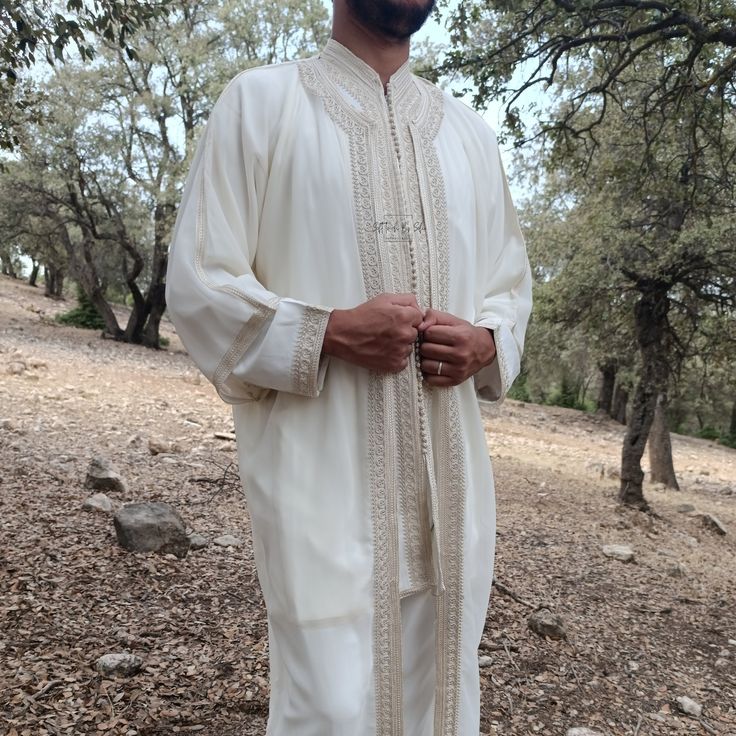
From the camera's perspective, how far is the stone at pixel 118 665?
2.84 meters

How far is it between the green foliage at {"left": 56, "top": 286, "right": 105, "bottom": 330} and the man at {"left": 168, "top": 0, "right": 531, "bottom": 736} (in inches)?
847

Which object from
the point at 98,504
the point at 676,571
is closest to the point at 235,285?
the point at 98,504

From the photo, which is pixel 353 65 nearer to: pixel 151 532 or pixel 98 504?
pixel 151 532

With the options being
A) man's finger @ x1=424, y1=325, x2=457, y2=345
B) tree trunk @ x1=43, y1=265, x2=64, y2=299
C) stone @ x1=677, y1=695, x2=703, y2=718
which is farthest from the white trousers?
tree trunk @ x1=43, y1=265, x2=64, y2=299

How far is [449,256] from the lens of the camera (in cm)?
175

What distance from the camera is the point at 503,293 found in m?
1.96

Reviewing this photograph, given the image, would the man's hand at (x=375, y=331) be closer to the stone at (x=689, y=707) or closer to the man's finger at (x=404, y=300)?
the man's finger at (x=404, y=300)

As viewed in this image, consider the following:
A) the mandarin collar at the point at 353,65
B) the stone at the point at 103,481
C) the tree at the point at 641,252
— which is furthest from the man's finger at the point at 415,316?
the tree at the point at 641,252

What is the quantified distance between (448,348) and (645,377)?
6.66 m

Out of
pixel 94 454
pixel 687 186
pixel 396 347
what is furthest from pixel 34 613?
pixel 687 186

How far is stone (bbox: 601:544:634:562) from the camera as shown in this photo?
573 centimetres

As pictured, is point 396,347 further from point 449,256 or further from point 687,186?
point 687,186

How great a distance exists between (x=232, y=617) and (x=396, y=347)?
8.09 ft

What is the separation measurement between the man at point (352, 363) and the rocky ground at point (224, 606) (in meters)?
1.26
